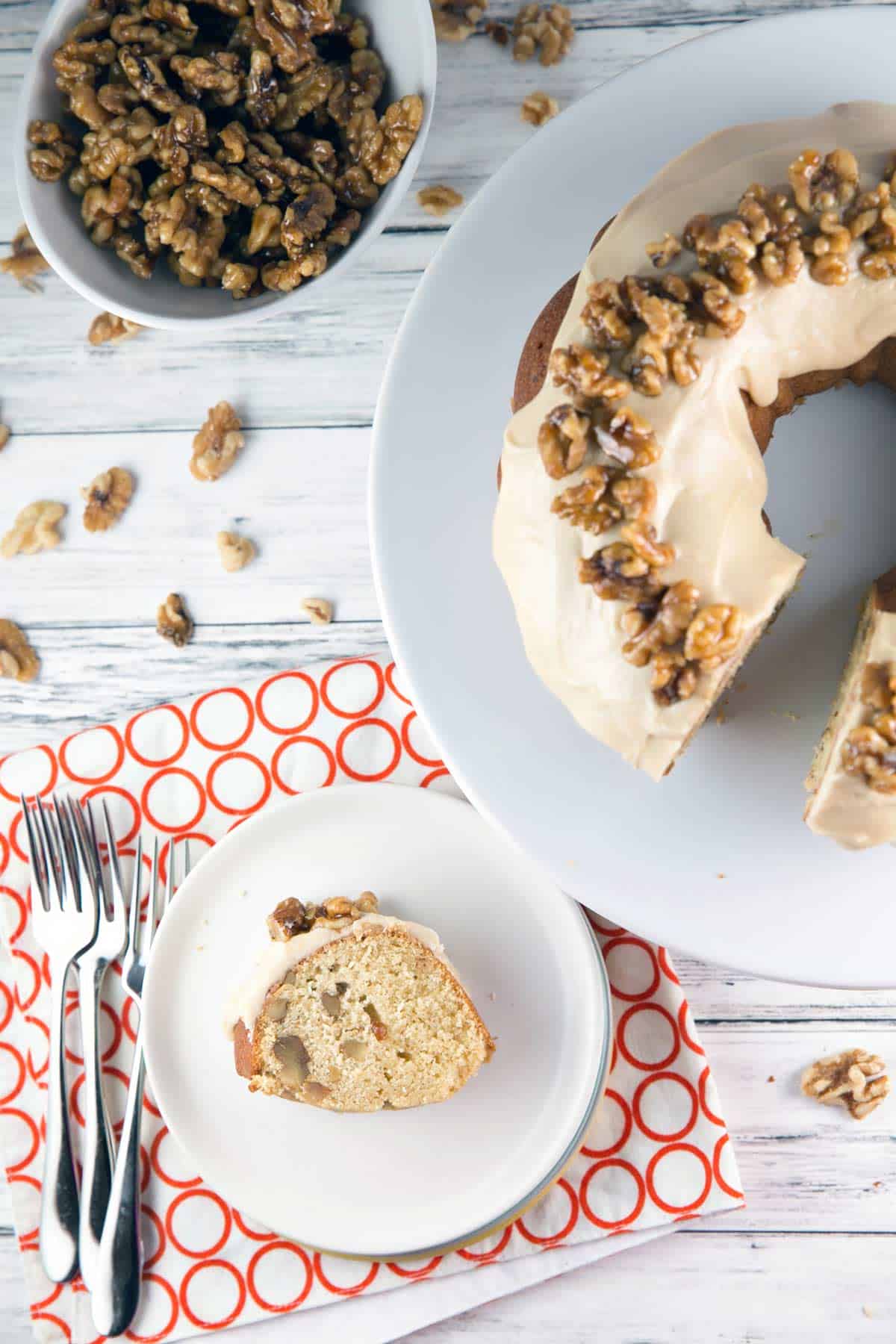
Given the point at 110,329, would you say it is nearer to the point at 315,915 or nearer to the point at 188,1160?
the point at 315,915

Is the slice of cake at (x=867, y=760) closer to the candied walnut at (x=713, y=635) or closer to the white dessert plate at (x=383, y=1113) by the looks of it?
the candied walnut at (x=713, y=635)

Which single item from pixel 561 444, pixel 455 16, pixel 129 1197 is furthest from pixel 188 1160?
pixel 455 16

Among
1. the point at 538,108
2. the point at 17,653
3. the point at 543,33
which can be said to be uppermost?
the point at 543,33

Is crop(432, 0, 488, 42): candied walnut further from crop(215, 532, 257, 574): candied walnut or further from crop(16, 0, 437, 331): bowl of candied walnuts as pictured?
crop(215, 532, 257, 574): candied walnut

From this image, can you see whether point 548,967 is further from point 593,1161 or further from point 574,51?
point 574,51

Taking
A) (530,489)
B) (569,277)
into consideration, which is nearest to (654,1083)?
(530,489)

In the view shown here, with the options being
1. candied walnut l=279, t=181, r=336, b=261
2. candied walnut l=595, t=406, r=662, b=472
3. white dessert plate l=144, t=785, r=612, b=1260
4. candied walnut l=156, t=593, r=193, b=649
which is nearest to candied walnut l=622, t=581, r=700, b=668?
candied walnut l=595, t=406, r=662, b=472
